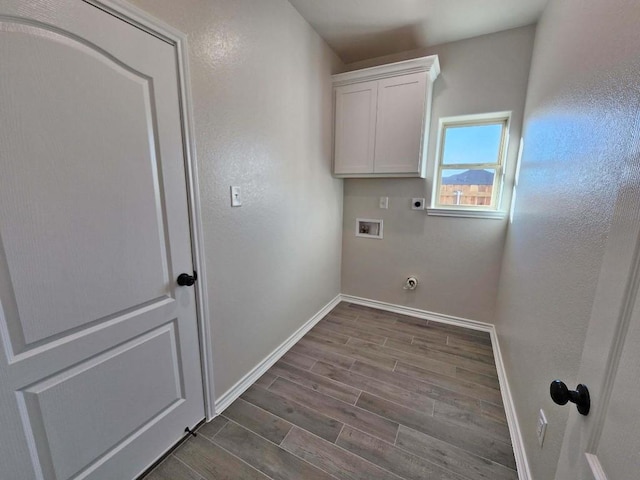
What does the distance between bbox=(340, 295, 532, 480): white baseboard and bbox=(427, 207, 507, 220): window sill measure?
107 centimetres

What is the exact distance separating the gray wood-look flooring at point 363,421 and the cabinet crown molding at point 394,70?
8.03 ft

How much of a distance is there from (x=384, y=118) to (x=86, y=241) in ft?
7.95

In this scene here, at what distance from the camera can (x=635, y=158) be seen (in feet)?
1.65

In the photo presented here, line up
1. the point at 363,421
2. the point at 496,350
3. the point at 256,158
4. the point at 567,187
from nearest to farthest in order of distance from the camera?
1. the point at 567,187
2. the point at 363,421
3. the point at 256,158
4. the point at 496,350

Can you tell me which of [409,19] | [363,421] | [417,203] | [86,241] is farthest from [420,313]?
[86,241]

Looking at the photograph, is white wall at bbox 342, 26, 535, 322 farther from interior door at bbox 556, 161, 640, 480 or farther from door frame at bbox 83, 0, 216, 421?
interior door at bbox 556, 161, 640, 480

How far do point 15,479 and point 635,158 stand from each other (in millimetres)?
1914

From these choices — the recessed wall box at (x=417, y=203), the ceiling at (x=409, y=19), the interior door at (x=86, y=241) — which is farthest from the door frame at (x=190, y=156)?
the recessed wall box at (x=417, y=203)

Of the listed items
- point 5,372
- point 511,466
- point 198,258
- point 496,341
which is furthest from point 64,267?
point 496,341

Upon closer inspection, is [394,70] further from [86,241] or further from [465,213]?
[86,241]

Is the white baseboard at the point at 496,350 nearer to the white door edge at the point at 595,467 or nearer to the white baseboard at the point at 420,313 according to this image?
the white baseboard at the point at 420,313

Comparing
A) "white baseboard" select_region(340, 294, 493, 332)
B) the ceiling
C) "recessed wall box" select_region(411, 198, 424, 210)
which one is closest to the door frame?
the ceiling

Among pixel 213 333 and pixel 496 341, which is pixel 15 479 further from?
pixel 496 341

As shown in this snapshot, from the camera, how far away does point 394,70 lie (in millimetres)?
2389
